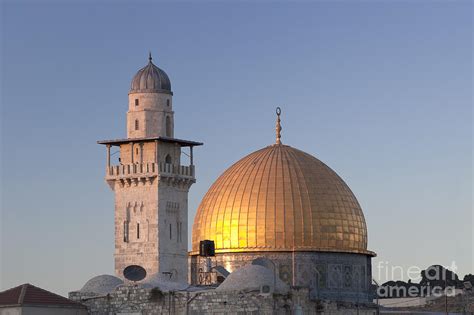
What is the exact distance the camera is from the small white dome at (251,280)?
60.4m

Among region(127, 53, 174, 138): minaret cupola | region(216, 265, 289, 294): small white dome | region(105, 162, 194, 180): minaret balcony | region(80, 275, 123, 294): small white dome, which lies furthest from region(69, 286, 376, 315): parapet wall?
region(127, 53, 174, 138): minaret cupola

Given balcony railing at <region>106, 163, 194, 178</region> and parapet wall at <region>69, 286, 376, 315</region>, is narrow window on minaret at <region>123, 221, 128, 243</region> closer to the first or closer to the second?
balcony railing at <region>106, 163, 194, 178</region>

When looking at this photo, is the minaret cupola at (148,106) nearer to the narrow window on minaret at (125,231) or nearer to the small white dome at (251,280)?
the narrow window on minaret at (125,231)

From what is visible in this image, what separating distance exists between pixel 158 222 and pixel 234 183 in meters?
3.86

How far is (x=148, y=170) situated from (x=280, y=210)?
6.56m

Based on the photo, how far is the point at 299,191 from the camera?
6950 cm

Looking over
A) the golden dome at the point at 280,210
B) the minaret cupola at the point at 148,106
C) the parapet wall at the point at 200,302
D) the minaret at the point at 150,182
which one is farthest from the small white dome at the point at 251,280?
the minaret cupola at the point at 148,106

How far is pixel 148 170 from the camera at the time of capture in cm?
7088

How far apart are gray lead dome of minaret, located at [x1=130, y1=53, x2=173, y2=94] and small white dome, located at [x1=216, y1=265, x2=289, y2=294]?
41.3ft

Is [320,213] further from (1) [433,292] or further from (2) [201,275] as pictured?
(1) [433,292]

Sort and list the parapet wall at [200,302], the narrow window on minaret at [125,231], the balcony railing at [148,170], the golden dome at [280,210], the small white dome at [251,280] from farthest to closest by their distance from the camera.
A: 1. the narrow window on minaret at [125,231]
2. the balcony railing at [148,170]
3. the golden dome at [280,210]
4. the small white dome at [251,280]
5. the parapet wall at [200,302]

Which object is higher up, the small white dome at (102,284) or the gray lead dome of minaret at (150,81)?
the gray lead dome of minaret at (150,81)

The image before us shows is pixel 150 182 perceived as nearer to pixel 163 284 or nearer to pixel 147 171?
pixel 147 171

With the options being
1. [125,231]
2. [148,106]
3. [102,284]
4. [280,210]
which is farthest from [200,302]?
[148,106]
